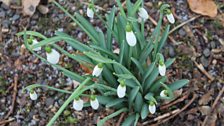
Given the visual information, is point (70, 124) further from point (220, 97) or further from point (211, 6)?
point (211, 6)

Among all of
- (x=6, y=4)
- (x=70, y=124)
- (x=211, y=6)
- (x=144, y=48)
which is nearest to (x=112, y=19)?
(x=144, y=48)

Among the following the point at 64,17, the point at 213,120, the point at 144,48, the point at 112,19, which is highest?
the point at 64,17

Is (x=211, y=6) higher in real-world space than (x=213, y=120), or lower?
higher

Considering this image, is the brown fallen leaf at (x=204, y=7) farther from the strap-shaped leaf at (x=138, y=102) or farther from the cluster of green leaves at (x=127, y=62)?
the strap-shaped leaf at (x=138, y=102)

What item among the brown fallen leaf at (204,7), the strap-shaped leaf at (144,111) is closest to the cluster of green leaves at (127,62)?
the strap-shaped leaf at (144,111)

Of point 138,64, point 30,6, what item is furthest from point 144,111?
point 30,6
